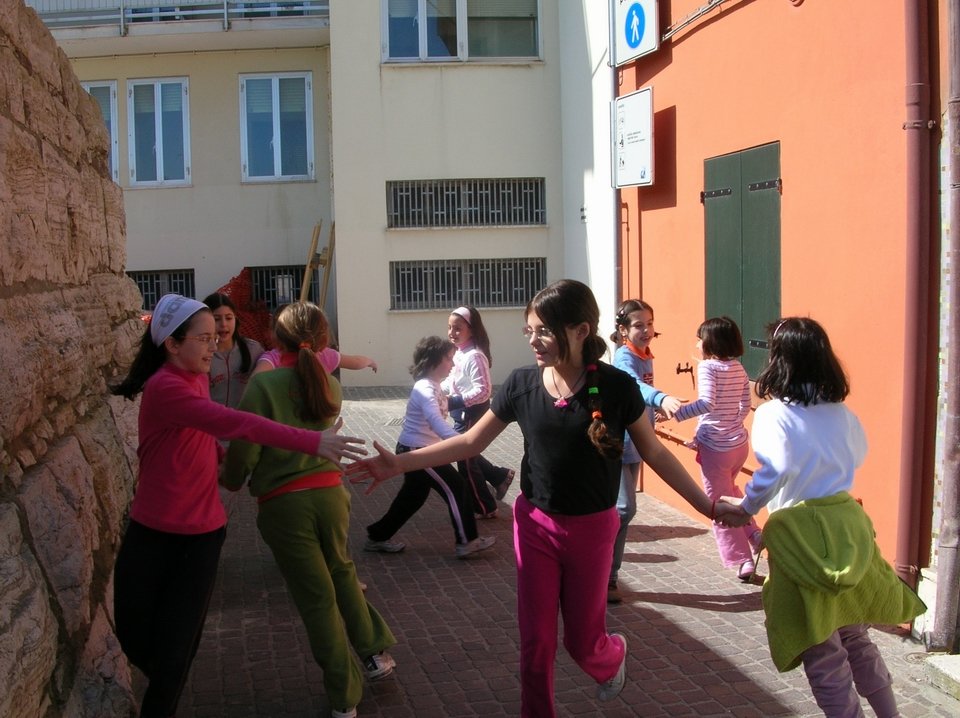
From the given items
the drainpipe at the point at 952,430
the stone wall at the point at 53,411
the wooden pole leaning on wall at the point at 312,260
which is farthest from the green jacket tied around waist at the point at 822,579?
the wooden pole leaning on wall at the point at 312,260

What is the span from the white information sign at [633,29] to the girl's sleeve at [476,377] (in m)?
2.89

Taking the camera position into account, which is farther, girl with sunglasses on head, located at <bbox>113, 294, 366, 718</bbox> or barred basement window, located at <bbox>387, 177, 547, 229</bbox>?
barred basement window, located at <bbox>387, 177, 547, 229</bbox>

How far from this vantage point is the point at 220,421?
3.65 metres

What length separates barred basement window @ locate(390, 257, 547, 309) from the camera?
17.4 metres

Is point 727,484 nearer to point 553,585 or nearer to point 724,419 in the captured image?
point 724,419

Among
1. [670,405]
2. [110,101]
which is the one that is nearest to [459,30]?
[110,101]

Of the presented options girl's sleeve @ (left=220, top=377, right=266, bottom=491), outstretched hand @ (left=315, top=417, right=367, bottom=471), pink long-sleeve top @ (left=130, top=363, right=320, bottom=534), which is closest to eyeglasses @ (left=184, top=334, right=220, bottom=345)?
pink long-sleeve top @ (left=130, top=363, right=320, bottom=534)

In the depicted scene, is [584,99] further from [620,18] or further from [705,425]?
[705,425]

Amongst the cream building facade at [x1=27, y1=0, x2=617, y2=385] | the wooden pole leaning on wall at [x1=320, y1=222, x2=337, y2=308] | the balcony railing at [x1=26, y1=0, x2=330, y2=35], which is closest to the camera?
the cream building facade at [x1=27, y1=0, x2=617, y2=385]

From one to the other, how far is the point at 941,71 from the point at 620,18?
4396mm

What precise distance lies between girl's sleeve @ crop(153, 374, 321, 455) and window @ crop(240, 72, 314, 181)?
16493 mm

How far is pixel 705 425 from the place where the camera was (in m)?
6.26

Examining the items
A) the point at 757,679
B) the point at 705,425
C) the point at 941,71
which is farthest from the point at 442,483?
the point at 941,71

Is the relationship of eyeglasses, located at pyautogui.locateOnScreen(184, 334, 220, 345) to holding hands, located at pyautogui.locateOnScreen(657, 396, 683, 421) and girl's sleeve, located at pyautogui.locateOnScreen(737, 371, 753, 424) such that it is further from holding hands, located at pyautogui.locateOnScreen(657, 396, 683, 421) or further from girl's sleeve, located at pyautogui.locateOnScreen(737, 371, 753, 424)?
girl's sleeve, located at pyautogui.locateOnScreen(737, 371, 753, 424)
